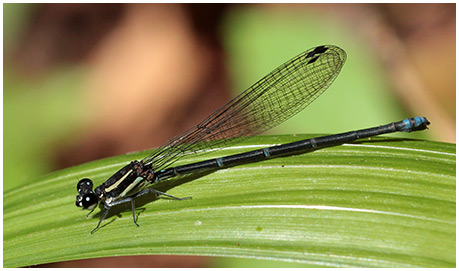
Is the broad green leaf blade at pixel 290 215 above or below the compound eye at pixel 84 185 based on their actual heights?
below

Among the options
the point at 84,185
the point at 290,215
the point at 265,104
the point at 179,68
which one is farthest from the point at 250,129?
the point at 179,68

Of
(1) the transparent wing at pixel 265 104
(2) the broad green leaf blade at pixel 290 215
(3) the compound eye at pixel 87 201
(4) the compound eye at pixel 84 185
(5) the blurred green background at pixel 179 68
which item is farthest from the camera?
(5) the blurred green background at pixel 179 68

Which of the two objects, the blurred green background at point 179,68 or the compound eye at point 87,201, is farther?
the blurred green background at point 179,68

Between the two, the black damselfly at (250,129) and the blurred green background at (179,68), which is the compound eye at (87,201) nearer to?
the black damselfly at (250,129)

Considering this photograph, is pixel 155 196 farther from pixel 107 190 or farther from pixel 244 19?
pixel 244 19

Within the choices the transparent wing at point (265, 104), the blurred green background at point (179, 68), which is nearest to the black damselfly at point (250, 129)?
the transparent wing at point (265, 104)

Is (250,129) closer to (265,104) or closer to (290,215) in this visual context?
(265,104)

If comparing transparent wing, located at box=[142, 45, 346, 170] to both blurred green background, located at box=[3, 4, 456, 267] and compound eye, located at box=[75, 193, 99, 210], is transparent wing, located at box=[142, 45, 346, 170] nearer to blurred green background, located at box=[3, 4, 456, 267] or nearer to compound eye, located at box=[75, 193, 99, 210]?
compound eye, located at box=[75, 193, 99, 210]
